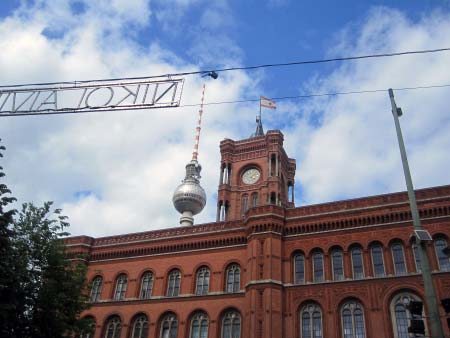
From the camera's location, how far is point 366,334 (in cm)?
2959

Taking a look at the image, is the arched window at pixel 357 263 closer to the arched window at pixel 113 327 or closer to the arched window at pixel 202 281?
the arched window at pixel 202 281

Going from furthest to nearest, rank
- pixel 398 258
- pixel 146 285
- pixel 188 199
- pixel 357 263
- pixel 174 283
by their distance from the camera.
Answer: pixel 188 199 < pixel 146 285 < pixel 174 283 < pixel 357 263 < pixel 398 258

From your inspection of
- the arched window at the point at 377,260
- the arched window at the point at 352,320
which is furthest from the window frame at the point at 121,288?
the arched window at the point at 377,260

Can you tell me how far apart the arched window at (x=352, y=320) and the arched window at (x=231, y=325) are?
756 cm

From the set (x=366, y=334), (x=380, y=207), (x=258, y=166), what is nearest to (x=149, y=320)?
(x=366, y=334)

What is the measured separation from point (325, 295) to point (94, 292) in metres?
20.6

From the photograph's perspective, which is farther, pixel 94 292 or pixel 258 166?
pixel 258 166

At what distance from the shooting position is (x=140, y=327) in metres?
37.3

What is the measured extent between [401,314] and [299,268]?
7.51m

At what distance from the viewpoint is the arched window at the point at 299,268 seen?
3334cm

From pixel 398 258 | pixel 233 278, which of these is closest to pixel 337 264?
pixel 398 258

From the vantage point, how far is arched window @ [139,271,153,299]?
38.7m

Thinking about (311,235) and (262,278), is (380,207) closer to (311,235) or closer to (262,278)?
(311,235)

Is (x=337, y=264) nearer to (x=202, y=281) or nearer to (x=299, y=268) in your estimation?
(x=299, y=268)
